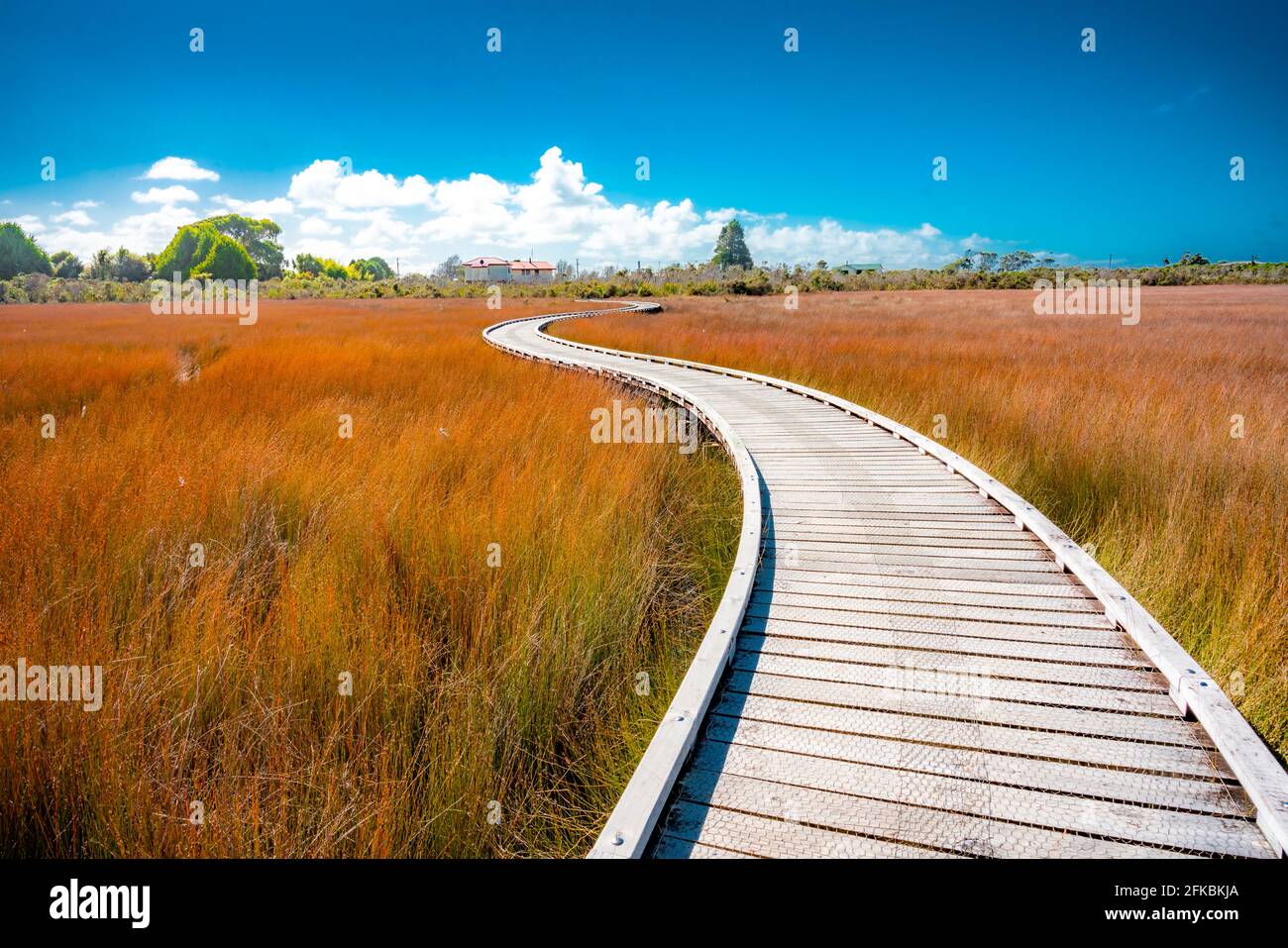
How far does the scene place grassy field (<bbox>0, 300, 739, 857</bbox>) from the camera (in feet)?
8.94

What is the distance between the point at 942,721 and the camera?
304cm

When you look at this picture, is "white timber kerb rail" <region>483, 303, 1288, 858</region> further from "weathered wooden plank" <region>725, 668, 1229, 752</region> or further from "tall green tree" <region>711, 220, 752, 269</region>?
"tall green tree" <region>711, 220, 752, 269</region>

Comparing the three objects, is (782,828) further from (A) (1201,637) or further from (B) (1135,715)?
(A) (1201,637)

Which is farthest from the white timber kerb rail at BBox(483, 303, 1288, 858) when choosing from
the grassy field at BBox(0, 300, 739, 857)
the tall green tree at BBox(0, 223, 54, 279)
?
the tall green tree at BBox(0, 223, 54, 279)

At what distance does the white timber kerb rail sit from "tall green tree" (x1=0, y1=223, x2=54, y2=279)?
87.6 metres

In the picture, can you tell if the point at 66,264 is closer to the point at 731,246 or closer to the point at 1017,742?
the point at 731,246

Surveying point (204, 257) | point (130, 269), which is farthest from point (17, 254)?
point (204, 257)

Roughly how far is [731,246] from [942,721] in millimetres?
101406

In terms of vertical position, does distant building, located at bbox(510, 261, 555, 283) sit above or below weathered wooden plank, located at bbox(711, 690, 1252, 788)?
above

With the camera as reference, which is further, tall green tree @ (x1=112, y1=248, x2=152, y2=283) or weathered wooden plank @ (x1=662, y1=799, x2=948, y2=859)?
tall green tree @ (x1=112, y1=248, x2=152, y2=283)

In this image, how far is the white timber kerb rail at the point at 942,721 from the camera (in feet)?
7.92

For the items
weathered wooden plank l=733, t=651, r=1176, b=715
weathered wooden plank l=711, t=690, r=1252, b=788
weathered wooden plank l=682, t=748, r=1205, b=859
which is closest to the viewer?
weathered wooden plank l=682, t=748, r=1205, b=859
